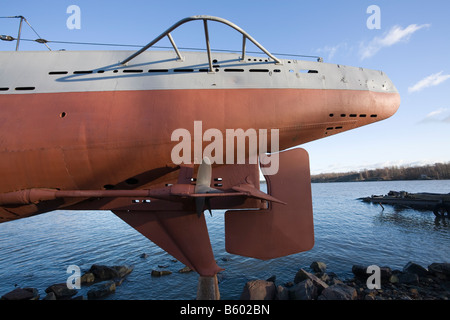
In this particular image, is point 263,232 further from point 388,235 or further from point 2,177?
point 388,235

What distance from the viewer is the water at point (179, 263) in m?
9.95

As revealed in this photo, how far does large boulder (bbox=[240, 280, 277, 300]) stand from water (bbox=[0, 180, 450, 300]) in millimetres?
1093

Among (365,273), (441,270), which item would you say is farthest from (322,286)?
(441,270)

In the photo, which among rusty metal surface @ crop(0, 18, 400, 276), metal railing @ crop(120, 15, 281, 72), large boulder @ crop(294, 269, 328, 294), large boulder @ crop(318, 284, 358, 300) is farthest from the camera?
large boulder @ crop(294, 269, 328, 294)

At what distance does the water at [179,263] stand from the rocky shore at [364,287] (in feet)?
3.55

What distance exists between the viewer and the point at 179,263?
12.4 metres

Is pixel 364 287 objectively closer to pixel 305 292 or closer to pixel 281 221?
pixel 305 292

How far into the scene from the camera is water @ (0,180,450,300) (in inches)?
392

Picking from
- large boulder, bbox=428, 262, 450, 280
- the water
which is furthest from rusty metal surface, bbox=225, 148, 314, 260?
large boulder, bbox=428, 262, 450, 280

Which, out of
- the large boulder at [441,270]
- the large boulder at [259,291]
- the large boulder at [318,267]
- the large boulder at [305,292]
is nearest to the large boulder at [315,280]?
the large boulder at [305,292]

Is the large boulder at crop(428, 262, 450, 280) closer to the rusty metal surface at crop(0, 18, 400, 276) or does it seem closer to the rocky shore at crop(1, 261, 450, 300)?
the rocky shore at crop(1, 261, 450, 300)

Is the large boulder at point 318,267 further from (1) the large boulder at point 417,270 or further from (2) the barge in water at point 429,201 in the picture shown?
(2) the barge in water at point 429,201

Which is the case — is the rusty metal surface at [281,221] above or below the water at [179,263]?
above

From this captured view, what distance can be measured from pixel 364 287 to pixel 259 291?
537 cm
